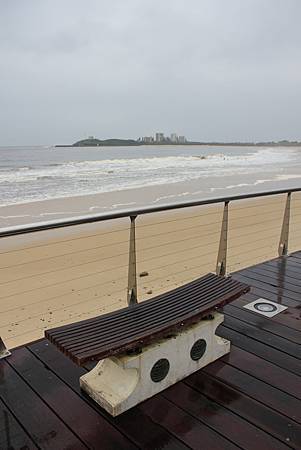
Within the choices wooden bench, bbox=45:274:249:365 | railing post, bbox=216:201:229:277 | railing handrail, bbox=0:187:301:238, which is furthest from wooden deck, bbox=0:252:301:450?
railing post, bbox=216:201:229:277

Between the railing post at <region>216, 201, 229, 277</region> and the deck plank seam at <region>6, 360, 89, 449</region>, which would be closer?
the deck plank seam at <region>6, 360, 89, 449</region>

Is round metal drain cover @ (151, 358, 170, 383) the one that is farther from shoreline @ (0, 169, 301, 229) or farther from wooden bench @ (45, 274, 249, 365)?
shoreline @ (0, 169, 301, 229)

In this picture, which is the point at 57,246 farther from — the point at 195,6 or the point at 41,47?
the point at 41,47

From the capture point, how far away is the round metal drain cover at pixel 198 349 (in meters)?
2.10

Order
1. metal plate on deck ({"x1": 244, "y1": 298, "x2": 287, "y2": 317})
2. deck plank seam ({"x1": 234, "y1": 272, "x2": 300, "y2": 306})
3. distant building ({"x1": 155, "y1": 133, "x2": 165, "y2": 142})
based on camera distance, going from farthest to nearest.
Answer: distant building ({"x1": 155, "y1": 133, "x2": 165, "y2": 142}), deck plank seam ({"x1": 234, "y1": 272, "x2": 300, "y2": 306}), metal plate on deck ({"x1": 244, "y1": 298, "x2": 287, "y2": 317})

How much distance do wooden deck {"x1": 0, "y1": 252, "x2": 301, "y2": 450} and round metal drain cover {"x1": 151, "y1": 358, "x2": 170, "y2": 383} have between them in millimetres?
87

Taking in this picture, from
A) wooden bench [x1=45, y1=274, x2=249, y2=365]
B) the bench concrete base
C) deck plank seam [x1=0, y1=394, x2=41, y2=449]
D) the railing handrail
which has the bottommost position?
deck plank seam [x1=0, y1=394, x2=41, y2=449]

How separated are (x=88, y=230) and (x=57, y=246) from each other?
1315 millimetres

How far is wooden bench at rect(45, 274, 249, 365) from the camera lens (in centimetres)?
173

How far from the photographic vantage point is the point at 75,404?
6.11ft

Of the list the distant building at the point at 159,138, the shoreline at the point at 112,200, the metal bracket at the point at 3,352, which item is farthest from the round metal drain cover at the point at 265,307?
the distant building at the point at 159,138

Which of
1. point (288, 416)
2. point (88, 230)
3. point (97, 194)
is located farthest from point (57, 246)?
point (97, 194)

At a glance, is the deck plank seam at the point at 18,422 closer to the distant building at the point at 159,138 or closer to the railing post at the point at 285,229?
the railing post at the point at 285,229

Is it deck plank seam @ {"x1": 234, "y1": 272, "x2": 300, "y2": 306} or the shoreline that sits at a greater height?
deck plank seam @ {"x1": 234, "y1": 272, "x2": 300, "y2": 306}
